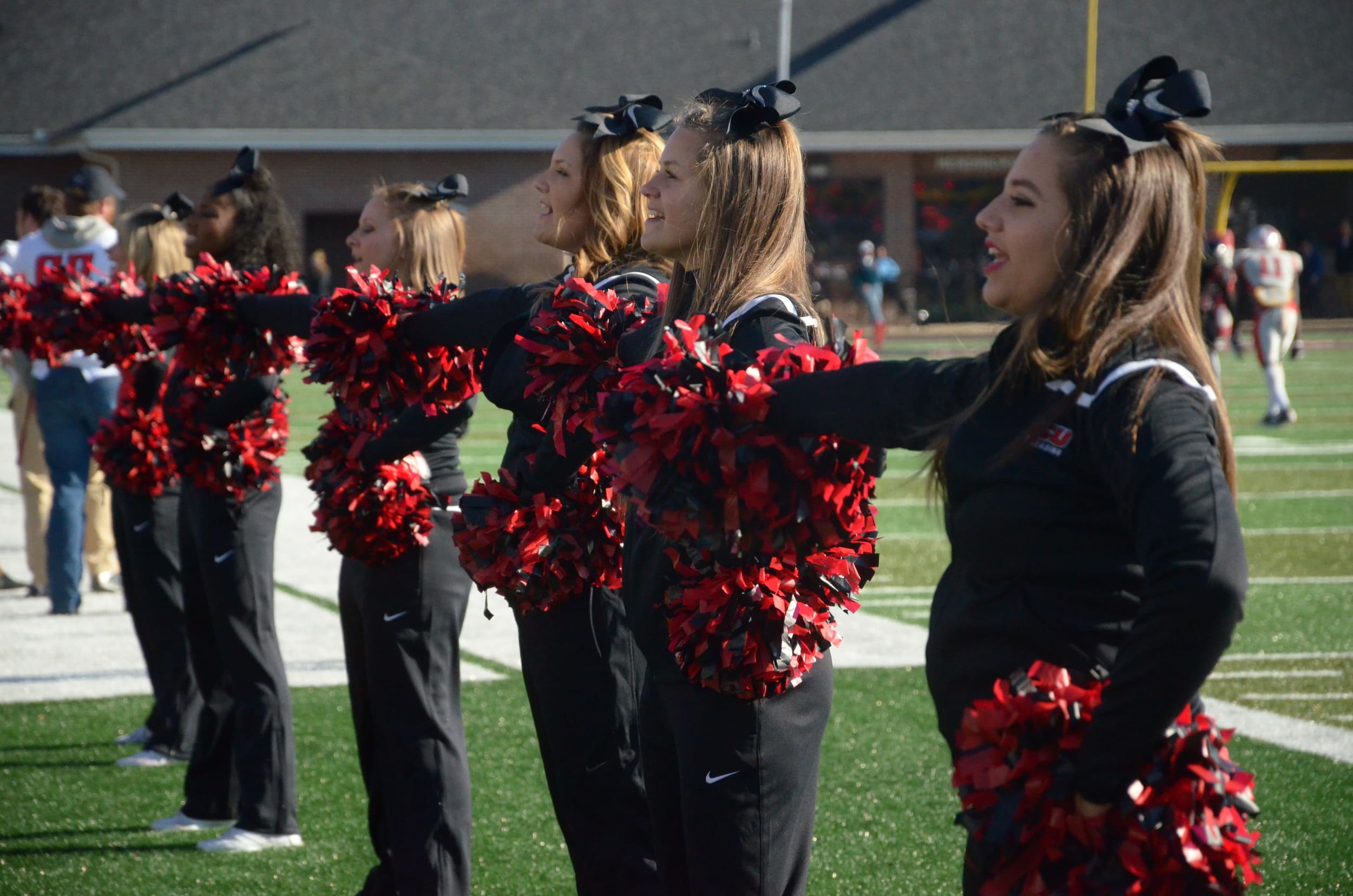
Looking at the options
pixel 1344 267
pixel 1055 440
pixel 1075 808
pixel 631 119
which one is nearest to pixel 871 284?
pixel 1344 267

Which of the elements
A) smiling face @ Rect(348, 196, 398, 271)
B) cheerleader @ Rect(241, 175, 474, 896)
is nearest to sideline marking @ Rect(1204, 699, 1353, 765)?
cheerleader @ Rect(241, 175, 474, 896)

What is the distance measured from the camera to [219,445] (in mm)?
4352

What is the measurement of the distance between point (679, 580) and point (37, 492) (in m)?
6.88

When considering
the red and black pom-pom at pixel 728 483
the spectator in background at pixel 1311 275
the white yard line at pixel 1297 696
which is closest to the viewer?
the red and black pom-pom at pixel 728 483

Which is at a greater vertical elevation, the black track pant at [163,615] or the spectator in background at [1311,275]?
the spectator in background at [1311,275]

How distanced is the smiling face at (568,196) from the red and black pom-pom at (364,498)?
2.44 ft

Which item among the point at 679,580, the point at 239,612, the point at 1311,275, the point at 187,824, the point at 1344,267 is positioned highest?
the point at 1344,267

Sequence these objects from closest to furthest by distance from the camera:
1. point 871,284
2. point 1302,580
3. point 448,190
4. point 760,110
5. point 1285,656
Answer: point 760,110 < point 448,190 < point 1285,656 < point 1302,580 < point 871,284

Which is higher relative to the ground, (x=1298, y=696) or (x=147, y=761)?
(x=1298, y=696)

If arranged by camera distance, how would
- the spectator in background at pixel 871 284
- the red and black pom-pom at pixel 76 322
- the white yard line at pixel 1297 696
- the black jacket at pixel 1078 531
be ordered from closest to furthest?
the black jacket at pixel 1078 531
the red and black pom-pom at pixel 76 322
the white yard line at pixel 1297 696
the spectator in background at pixel 871 284

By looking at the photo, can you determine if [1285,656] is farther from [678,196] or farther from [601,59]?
[601,59]

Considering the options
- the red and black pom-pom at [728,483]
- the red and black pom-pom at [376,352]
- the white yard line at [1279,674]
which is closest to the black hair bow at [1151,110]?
the red and black pom-pom at [728,483]

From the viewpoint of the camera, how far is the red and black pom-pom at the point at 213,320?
4016 millimetres

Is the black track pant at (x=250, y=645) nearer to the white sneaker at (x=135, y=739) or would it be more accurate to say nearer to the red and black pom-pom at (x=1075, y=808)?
the white sneaker at (x=135, y=739)
